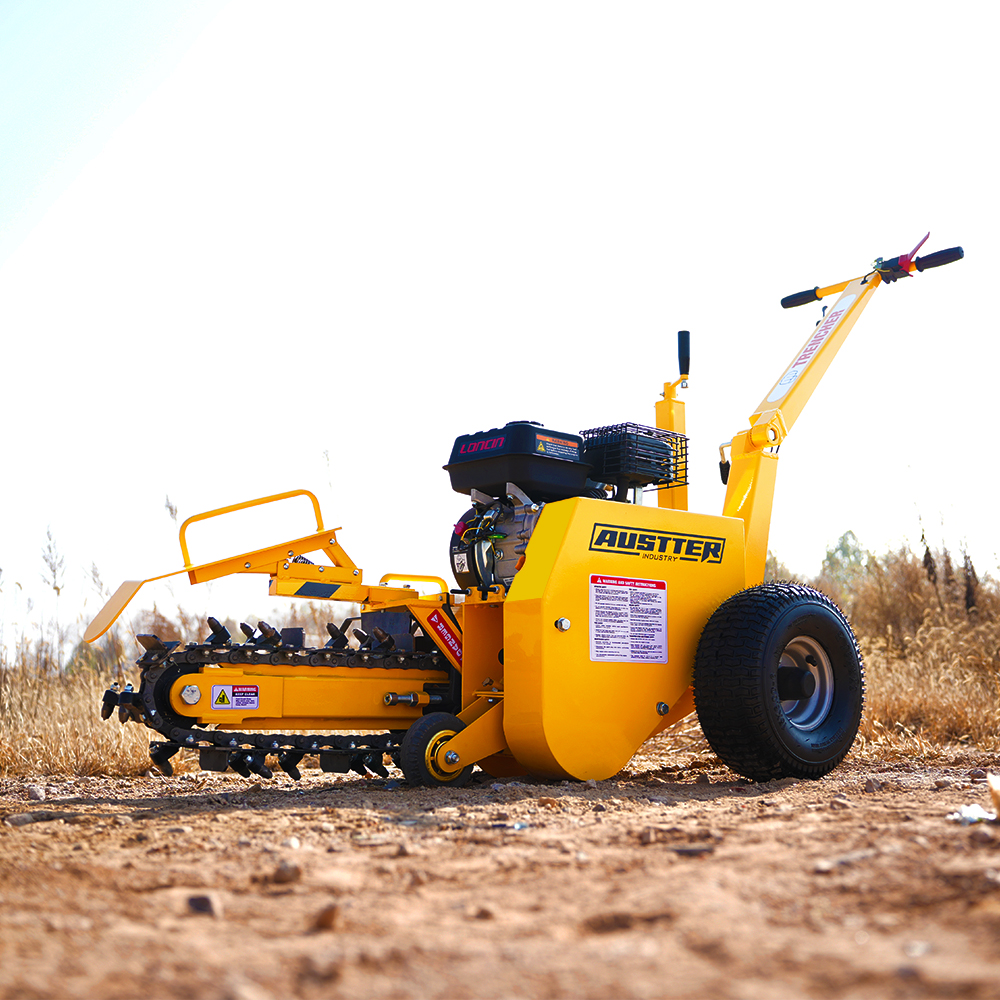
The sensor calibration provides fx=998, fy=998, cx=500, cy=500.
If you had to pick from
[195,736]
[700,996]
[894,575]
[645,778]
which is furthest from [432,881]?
[894,575]

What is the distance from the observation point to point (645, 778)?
567 cm

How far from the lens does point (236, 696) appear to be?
16.5ft

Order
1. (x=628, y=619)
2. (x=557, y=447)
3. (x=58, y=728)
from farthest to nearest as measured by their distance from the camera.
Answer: (x=58, y=728) → (x=557, y=447) → (x=628, y=619)

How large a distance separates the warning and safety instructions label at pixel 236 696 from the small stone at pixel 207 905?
245 cm

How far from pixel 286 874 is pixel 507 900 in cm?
69

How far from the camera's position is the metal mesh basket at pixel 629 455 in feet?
19.4

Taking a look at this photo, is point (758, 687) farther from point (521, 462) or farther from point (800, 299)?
point (800, 299)

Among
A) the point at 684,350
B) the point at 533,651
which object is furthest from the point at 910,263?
the point at 533,651

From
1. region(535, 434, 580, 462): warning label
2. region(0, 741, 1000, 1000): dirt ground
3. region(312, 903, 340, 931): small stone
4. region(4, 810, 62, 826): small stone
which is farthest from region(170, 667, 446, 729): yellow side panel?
region(312, 903, 340, 931): small stone

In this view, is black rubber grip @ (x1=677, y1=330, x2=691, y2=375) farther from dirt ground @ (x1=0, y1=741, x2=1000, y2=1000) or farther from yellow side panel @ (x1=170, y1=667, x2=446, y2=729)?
dirt ground @ (x1=0, y1=741, x2=1000, y2=1000)

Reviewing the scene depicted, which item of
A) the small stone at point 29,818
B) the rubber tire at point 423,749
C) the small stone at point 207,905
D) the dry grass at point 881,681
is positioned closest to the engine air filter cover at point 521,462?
the rubber tire at point 423,749

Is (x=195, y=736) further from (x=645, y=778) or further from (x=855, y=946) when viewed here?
(x=855, y=946)

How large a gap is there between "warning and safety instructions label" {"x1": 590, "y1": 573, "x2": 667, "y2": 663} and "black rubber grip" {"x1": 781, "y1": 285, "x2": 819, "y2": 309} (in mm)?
3614

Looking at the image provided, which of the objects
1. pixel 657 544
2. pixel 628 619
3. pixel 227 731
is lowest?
pixel 227 731
